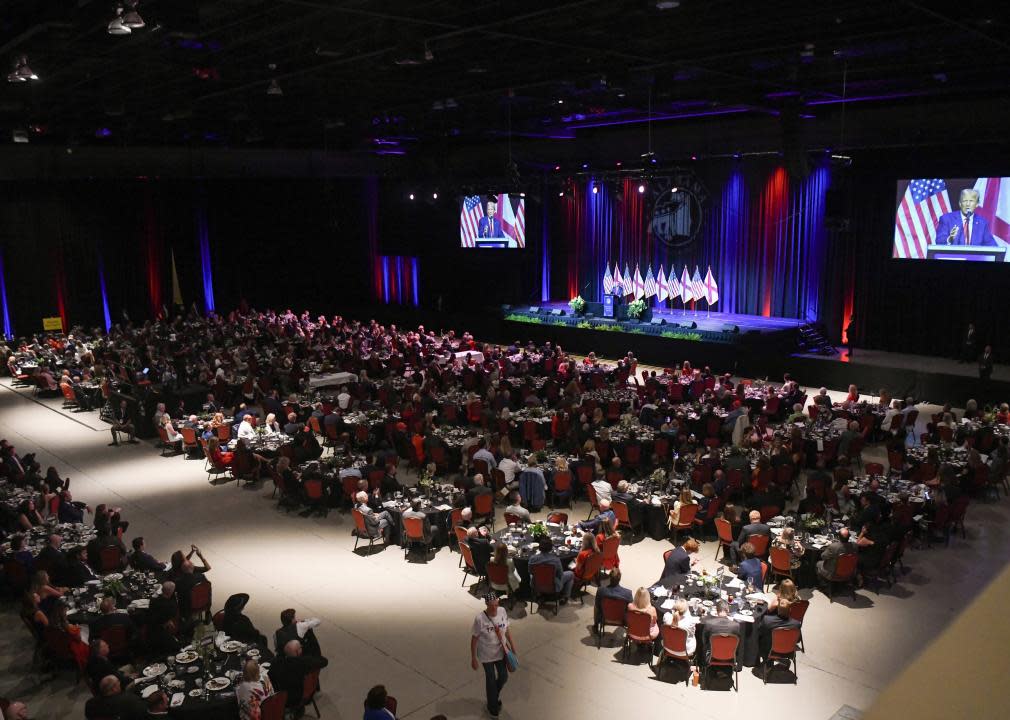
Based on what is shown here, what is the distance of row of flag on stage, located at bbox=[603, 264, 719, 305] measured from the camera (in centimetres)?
2941

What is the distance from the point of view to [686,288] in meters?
30.0

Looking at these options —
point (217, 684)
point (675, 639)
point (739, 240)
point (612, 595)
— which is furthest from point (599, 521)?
point (739, 240)

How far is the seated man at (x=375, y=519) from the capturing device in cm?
1230

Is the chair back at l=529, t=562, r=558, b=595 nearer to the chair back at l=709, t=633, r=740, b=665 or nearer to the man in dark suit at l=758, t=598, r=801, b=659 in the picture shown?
the chair back at l=709, t=633, r=740, b=665

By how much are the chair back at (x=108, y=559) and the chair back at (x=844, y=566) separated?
9.02 metres

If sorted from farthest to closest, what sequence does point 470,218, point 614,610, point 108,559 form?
point 470,218 → point 108,559 → point 614,610

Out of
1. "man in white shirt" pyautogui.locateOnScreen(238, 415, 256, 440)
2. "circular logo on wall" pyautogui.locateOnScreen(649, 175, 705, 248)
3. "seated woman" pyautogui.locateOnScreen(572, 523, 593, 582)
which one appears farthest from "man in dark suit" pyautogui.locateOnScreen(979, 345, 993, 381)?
"man in white shirt" pyautogui.locateOnScreen(238, 415, 256, 440)

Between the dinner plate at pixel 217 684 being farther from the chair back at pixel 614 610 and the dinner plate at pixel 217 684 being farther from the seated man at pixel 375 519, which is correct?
the seated man at pixel 375 519

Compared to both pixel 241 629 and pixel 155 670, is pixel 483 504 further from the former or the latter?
pixel 155 670

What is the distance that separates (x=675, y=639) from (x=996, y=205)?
17747 mm

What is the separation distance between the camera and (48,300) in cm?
3216

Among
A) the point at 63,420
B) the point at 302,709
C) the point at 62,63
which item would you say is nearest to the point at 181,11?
the point at 302,709

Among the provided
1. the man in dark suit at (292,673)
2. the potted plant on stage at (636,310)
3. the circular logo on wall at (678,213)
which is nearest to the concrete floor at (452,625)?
the man in dark suit at (292,673)

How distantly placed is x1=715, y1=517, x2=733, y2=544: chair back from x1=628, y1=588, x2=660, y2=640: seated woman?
9.61ft
